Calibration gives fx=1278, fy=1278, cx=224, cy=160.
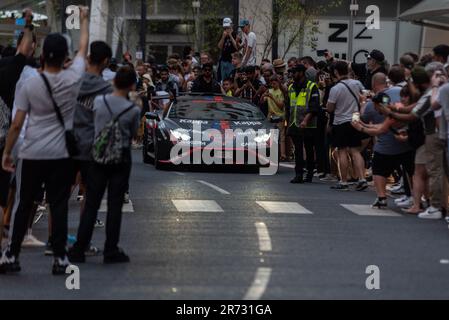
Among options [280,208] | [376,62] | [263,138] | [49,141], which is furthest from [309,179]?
[49,141]

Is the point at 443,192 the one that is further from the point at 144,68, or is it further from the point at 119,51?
the point at 119,51

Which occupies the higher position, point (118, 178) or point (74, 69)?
point (74, 69)

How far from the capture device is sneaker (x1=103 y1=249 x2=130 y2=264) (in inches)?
439

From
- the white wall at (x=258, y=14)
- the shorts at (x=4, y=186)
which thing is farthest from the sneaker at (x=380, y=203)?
the white wall at (x=258, y=14)

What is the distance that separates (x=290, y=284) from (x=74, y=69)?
2515mm

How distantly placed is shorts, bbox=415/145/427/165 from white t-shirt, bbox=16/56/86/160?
653cm

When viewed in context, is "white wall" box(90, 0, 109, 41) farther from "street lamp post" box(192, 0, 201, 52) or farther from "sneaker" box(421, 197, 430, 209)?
"sneaker" box(421, 197, 430, 209)

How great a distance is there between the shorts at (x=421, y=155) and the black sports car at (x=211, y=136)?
6.82m

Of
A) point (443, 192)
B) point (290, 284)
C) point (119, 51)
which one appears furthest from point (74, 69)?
point (119, 51)

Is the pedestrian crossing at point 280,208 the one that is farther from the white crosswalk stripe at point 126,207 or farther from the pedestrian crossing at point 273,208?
the white crosswalk stripe at point 126,207

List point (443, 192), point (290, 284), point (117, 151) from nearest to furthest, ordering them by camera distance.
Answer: point (290, 284) → point (117, 151) → point (443, 192)

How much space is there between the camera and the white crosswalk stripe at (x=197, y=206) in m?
15.9

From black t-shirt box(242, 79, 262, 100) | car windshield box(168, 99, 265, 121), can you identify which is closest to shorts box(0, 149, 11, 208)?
car windshield box(168, 99, 265, 121)

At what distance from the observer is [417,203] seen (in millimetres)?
16094
